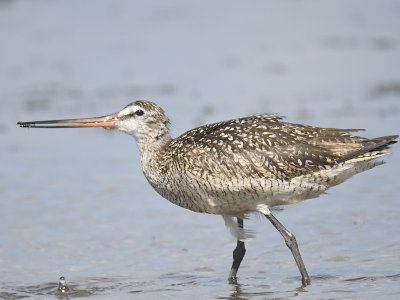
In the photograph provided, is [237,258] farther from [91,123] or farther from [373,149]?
[91,123]

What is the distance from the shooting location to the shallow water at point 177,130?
26.7 ft

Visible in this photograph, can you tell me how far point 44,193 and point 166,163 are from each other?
3.26m

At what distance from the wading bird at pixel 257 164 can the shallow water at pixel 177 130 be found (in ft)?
2.61

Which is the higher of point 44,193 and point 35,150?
point 35,150

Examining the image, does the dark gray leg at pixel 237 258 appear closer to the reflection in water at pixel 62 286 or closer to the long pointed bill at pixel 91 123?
the reflection in water at pixel 62 286

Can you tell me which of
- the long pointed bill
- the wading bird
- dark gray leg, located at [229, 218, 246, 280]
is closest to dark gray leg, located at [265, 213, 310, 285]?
the wading bird

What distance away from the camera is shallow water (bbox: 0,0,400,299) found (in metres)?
8.14

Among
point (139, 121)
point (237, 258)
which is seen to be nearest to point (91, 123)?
point (139, 121)

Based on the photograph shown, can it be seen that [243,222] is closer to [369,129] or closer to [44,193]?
[44,193]

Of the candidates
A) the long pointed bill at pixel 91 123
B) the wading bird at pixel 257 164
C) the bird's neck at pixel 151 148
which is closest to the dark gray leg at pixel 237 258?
the wading bird at pixel 257 164

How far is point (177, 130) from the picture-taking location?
1222 centimetres

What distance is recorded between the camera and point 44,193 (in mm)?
10656

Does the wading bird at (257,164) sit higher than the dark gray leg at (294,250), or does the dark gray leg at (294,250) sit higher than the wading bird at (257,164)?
the wading bird at (257,164)

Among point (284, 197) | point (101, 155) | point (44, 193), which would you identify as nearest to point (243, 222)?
point (284, 197)
